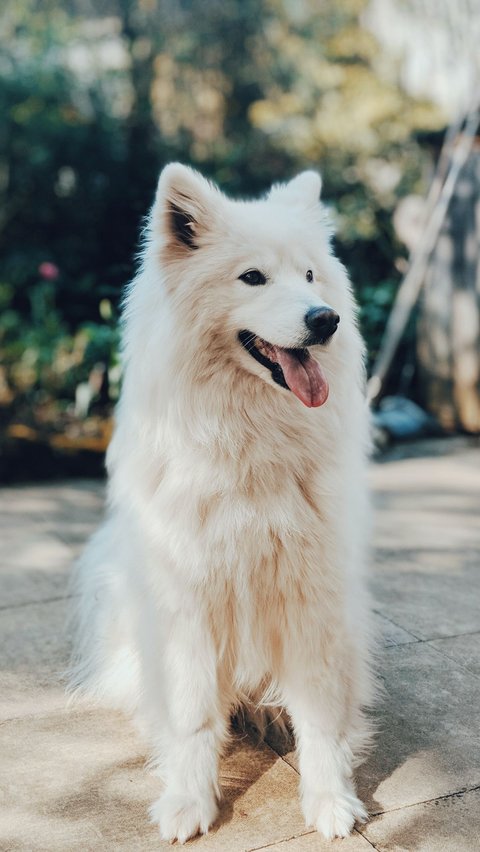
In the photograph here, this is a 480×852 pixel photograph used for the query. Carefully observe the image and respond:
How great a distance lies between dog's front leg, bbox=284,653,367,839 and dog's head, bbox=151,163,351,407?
2.23 feet

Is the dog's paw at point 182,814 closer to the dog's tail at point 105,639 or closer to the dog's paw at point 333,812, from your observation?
the dog's paw at point 333,812

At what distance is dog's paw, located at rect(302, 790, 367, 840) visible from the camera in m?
1.86

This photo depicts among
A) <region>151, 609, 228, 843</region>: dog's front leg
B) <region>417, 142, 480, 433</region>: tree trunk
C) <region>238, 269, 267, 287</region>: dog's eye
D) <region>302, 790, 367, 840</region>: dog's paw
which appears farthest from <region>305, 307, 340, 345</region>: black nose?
<region>417, 142, 480, 433</region>: tree trunk

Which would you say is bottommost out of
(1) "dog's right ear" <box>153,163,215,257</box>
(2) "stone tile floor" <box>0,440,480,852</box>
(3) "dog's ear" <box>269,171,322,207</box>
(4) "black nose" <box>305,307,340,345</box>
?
(2) "stone tile floor" <box>0,440,480,852</box>

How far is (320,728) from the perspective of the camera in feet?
6.67

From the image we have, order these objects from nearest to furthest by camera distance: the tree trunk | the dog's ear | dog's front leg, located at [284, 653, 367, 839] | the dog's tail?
dog's front leg, located at [284, 653, 367, 839] < the dog's ear < the dog's tail < the tree trunk

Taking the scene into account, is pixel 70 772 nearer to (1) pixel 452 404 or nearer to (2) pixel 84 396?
(2) pixel 84 396

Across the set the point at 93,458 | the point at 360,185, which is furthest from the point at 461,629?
the point at 360,185

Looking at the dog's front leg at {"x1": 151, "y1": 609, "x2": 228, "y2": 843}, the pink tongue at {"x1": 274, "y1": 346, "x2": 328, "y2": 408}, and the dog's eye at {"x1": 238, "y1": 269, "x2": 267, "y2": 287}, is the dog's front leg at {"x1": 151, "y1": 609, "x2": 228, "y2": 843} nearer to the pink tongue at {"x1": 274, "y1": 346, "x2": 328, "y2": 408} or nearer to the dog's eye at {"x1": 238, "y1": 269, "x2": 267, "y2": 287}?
the pink tongue at {"x1": 274, "y1": 346, "x2": 328, "y2": 408}

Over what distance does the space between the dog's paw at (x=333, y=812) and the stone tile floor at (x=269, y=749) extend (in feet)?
0.08

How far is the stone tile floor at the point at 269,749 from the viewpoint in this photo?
188 cm

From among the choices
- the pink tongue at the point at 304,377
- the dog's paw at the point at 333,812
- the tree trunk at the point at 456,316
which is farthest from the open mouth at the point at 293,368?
the tree trunk at the point at 456,316

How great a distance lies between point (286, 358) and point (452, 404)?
14.4ft

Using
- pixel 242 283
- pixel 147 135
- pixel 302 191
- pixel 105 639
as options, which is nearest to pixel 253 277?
pixel 242 283
